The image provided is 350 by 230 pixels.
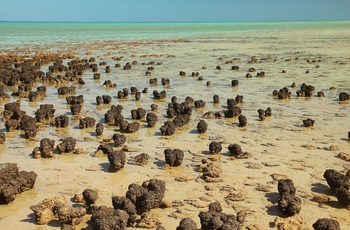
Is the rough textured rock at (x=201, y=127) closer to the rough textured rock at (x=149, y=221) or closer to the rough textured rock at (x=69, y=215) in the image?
the rough textured rock at (x=149, y=221)

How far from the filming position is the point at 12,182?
6.47m

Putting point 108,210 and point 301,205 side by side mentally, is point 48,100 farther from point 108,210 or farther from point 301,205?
point 301,205

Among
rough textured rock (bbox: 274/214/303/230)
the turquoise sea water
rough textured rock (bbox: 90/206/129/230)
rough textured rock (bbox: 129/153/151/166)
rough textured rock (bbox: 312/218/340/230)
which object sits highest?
the turquoise sea water

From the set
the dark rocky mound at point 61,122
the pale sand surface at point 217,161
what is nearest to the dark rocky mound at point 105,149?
the pale sand surface at point 217,161

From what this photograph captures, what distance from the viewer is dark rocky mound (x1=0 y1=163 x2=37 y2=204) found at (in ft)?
20.4

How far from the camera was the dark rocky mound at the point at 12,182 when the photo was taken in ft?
20.4

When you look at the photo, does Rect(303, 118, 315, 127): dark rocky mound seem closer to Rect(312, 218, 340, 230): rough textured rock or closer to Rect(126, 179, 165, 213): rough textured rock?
Rect(312, 218, 340, 230): rough textured rock

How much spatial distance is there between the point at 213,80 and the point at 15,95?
8881mm

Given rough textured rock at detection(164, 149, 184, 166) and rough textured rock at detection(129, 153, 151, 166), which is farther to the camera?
rough textured rock at detection(129, 153, 151, 166)

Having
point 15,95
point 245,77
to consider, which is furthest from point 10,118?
point 245,77

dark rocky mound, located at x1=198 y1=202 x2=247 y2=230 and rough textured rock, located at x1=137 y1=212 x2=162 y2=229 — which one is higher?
dark rocky mound, located at x1=198 y1=202 x2=247 y2=230

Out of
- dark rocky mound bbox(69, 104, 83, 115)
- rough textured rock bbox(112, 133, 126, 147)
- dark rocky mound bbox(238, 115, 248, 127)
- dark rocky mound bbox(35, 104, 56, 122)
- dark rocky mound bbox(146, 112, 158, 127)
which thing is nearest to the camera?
rough textured rock bbox(112, 133, 126, 147)

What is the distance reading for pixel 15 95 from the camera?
1509 cm

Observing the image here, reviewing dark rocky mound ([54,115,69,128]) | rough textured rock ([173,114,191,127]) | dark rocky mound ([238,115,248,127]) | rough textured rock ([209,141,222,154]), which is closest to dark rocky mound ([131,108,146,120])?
rough textured rock ([173,114,191,127])
